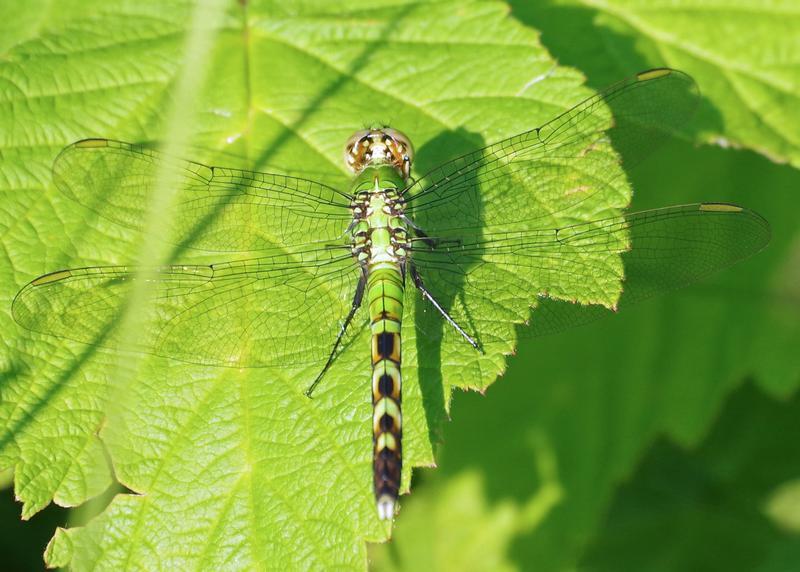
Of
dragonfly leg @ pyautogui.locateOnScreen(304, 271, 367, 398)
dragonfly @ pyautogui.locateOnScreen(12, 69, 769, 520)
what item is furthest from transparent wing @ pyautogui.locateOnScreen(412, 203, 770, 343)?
dragonfly leg @ pyautogui.locateOnScreen(304, 271, 367, 398)

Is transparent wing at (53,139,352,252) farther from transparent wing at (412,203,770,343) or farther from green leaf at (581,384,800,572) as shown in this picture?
green leaf at (581,384,800,572)

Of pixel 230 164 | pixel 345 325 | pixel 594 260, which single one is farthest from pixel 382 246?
pixel 594 260

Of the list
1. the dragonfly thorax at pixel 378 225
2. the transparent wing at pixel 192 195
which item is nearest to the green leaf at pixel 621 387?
the dragonfly thorax at pixel 378 225

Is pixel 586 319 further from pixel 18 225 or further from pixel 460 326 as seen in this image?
pixel 18 225

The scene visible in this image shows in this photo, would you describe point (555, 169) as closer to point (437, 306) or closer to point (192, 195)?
point (437, 306)

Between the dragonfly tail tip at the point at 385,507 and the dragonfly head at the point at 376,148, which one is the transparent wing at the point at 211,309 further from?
the dragonfly tail tip at the point at 385,507

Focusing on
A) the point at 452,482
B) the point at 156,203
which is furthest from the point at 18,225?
the point at 452,482
